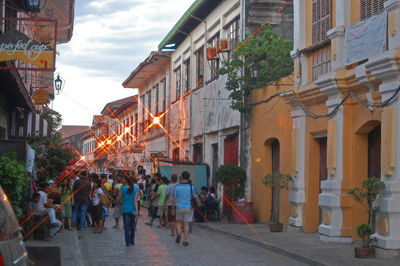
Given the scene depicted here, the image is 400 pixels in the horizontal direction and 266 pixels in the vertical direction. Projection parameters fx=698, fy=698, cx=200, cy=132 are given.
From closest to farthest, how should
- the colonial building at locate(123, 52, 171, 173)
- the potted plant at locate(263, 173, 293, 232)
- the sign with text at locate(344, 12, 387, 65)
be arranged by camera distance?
the sign with text at locate(344, 12, 387, 65)
the potted plant at locate(263, 173, 293, 232)
the colonial building at locate(123, 52, 171, 173)

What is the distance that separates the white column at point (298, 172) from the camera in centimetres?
1817

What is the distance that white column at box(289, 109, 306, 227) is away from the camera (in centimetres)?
1817

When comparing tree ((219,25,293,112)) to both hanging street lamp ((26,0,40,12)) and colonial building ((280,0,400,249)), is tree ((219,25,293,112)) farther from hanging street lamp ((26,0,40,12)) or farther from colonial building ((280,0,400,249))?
hanging street lamp ((26,0,40,12))

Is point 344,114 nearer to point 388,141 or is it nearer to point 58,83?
point 388,141

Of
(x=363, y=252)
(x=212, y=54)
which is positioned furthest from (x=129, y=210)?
(x=212, y=54)

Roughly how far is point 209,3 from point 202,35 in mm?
2431

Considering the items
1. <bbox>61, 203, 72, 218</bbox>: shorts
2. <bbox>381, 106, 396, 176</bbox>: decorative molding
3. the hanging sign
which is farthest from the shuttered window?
the hanging sign

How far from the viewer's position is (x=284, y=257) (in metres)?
13.6

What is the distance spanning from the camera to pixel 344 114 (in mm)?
15773

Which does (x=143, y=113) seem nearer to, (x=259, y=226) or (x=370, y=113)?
(x=259, y=226)

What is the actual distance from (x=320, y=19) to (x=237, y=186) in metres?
7.65

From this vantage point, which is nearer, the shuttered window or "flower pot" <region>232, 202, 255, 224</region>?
the shuttered window

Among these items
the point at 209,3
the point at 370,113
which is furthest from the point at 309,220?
the point at 209,3

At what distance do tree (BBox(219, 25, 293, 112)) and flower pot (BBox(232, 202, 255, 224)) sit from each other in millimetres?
3046
